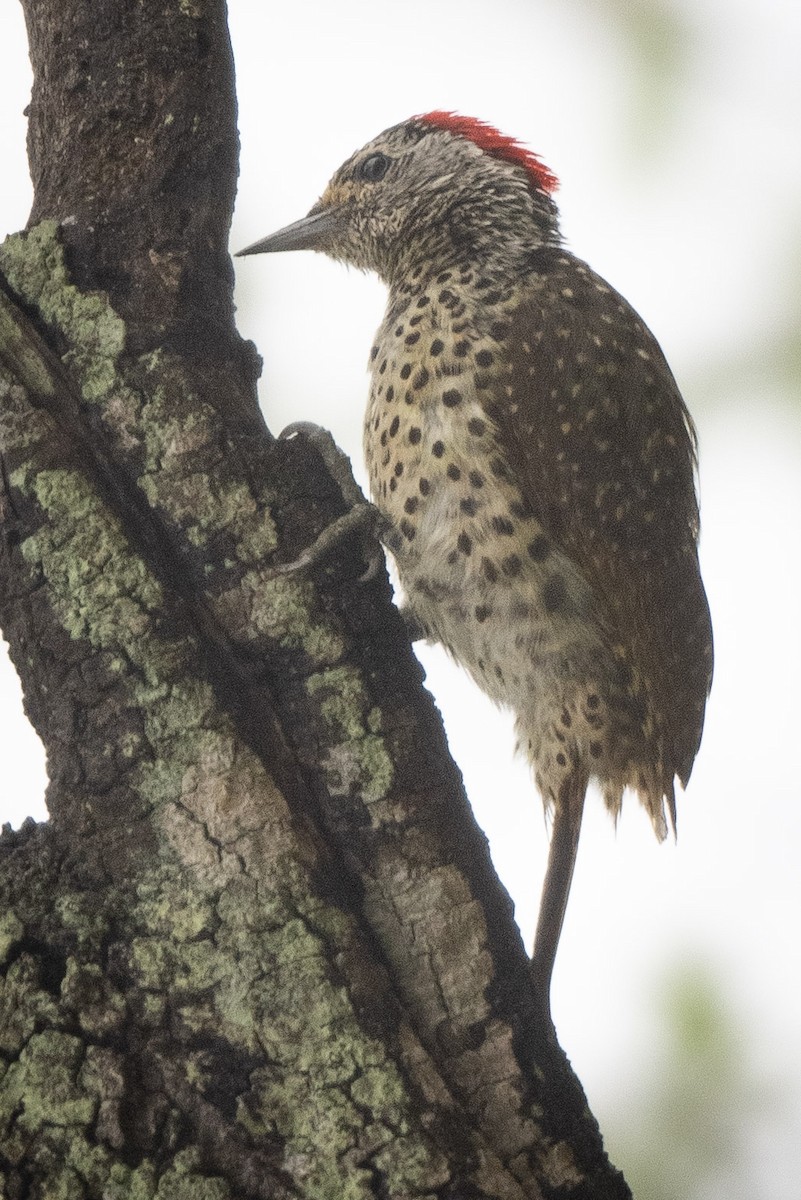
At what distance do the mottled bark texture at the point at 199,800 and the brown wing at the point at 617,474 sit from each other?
85cm

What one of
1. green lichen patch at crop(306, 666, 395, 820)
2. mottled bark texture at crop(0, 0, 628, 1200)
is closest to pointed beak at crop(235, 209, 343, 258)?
mottled bark texture at crop(0, 0, 628, 1200)

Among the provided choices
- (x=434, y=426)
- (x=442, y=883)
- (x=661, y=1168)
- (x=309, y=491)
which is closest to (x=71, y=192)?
(x=309, y=491)

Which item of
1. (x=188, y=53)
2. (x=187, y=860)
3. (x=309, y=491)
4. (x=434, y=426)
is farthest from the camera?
(x=434, y=426)

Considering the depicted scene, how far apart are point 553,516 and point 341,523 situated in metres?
0.93

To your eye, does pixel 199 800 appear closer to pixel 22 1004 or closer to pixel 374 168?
pixel 22 1004

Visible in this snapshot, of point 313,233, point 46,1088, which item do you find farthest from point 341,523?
point 313,233

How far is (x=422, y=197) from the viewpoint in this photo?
145 inches

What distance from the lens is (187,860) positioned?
Result: 1815 millimetres

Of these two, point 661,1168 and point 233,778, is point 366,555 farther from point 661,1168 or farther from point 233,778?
point 661,1168

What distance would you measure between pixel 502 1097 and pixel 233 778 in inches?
22.4

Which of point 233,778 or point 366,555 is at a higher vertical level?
point 366,555

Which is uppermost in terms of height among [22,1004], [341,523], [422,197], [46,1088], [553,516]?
[422,197]

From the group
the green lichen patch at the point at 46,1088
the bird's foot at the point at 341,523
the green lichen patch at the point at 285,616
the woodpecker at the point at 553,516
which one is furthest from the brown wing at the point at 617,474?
the green lichen patch at the point at 46,1088

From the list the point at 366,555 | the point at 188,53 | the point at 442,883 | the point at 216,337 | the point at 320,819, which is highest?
the point at 188,53
